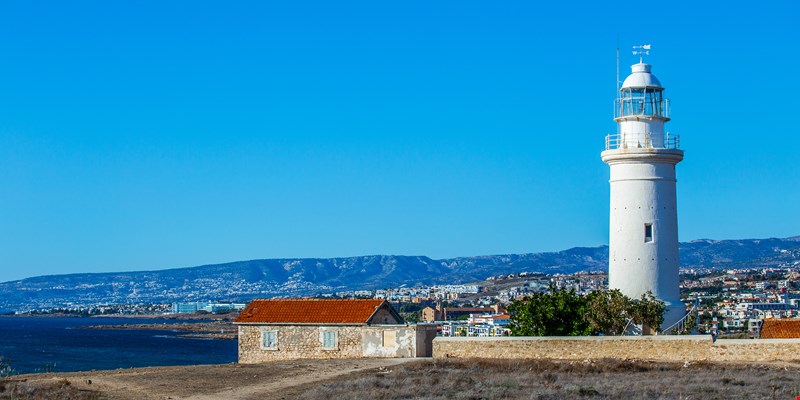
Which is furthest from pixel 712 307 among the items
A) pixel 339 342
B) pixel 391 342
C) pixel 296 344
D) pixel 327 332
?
pixel 296 344

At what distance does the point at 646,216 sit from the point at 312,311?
9.77m

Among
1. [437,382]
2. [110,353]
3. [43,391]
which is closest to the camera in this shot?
[43,391]

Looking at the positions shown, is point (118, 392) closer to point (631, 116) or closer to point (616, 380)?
point (616, 380)

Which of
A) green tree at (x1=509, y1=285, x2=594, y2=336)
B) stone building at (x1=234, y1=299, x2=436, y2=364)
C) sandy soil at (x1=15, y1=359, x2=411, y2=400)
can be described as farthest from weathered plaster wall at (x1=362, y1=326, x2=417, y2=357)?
green tree at (x1=509, y1=285, x2=594, y2=336)

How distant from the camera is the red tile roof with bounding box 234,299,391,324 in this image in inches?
1231

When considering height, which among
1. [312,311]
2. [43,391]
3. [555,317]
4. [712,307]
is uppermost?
[312,311]

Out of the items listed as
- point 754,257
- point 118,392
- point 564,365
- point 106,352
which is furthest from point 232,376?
point 754,257

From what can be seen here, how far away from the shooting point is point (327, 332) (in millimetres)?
31016

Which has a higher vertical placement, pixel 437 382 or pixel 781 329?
pixel 781 329

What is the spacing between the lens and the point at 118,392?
74.6 feet

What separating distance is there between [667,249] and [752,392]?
9249 millimetres

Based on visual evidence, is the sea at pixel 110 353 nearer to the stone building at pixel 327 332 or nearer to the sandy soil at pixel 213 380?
the stone building at pixel 327 332

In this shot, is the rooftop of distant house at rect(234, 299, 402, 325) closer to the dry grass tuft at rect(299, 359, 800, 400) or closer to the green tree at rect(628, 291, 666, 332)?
the dry grass tuft at rect(299, 359, 800, 400)

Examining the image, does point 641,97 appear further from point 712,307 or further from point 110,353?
point 110,353
